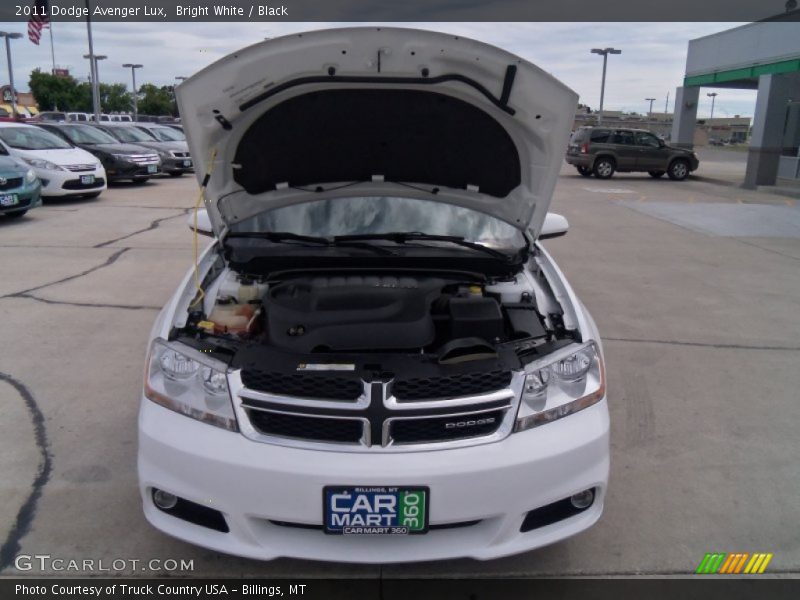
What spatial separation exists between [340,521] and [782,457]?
2.71 meters

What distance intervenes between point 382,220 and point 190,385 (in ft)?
5.21

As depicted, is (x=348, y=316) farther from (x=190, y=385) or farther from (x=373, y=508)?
(x=373, y=508)

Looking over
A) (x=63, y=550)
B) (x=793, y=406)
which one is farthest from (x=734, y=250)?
(x=63, y=550)

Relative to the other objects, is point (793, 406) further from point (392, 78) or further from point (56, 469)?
point (56, 469)

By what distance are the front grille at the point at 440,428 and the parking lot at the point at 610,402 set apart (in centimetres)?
24

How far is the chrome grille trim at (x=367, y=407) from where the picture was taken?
7.34 ft

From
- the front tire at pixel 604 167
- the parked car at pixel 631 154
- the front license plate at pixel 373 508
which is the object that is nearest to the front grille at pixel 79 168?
the front license plate at pixel 373 508

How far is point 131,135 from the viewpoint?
62.6ft

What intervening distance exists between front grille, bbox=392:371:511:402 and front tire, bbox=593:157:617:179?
68.7 ft

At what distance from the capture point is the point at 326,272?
132 inches

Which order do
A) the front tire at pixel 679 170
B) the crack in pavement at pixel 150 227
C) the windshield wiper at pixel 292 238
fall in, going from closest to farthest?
the windshield wiper at pixel 292 238 < the crack in pavement at pixel 150 227 < the front tire at pixel 679 170

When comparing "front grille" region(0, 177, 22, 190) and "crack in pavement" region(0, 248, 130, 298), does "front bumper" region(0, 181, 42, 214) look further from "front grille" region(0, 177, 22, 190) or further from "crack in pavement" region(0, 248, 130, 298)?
"crack in pavement" region(0, 248, 130, 298)

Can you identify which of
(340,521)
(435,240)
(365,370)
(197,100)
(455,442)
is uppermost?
(197,100)

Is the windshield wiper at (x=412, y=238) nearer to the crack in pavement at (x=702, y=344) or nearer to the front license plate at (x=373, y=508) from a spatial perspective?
the front license plate at (x=373, y=508)
